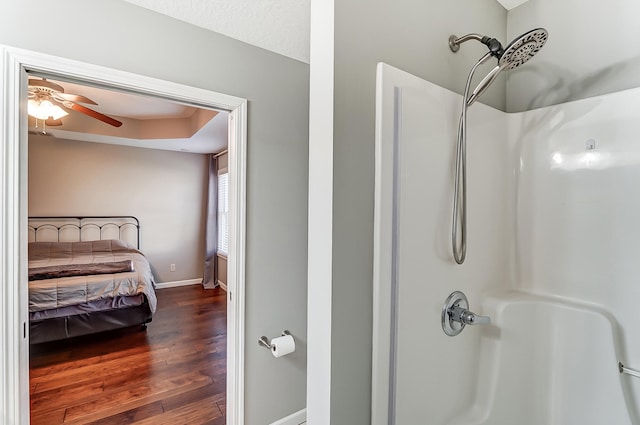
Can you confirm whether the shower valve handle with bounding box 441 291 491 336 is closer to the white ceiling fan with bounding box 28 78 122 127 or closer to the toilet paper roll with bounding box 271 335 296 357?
the toilet paper roll with bounding box 271 335 296 357

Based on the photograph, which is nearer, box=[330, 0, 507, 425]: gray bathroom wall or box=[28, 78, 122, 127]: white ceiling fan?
box=[330, 0, 507, 425]: gray bathroom wall

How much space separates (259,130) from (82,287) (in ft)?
8.58

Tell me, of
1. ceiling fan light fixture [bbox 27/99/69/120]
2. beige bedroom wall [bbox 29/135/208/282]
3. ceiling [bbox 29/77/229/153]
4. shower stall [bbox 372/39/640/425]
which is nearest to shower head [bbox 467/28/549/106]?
shower stall [bbox 372/39/640/425]

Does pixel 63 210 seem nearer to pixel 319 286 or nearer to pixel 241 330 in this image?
pixel 241 330

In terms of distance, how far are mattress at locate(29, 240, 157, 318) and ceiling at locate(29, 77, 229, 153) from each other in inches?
64.1

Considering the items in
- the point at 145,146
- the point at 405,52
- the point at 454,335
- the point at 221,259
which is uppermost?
the point at 145,146

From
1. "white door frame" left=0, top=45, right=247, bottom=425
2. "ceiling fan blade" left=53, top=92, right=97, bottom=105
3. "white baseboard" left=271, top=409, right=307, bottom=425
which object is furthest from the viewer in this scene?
"ceiling fan blade" left=53, top=92, right=97, bottom=105

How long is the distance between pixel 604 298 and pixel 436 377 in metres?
0.85

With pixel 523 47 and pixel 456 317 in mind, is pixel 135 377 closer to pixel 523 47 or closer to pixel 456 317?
pixel 456 317

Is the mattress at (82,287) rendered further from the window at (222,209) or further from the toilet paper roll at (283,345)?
the toilet paper roll at (283,345)

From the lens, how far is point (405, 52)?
1087 millimetres

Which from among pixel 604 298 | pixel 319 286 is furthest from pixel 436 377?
pixel 604 298

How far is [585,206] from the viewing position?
4.46 ft

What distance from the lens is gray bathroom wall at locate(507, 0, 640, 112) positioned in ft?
4.28
